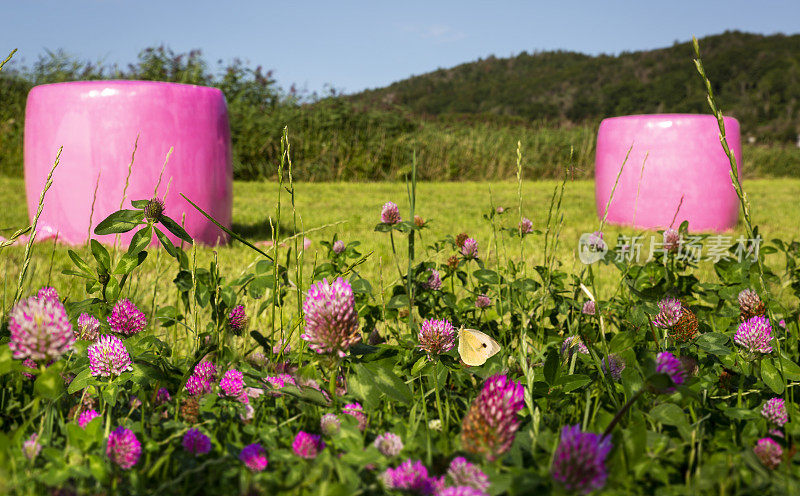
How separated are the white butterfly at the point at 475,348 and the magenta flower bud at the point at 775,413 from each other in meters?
0.47

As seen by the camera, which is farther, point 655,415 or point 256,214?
point 256,214

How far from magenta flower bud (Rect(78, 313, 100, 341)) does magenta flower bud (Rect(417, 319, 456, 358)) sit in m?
0.69

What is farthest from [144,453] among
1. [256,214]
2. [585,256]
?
[256,214]

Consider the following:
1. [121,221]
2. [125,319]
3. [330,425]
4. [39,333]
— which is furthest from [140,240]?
[330,425]

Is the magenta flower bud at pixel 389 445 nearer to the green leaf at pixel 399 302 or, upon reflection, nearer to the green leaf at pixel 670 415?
the green leaf at pixel 670 415

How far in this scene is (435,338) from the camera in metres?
1.16

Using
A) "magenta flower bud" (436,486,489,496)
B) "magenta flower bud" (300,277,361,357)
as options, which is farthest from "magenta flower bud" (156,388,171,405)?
"magenta flower bud" (436,486,489,496)

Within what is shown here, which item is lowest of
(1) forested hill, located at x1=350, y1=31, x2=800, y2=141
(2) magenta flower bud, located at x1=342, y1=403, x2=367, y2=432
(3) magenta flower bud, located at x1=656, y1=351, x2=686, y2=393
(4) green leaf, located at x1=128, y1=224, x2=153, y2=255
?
(2) magenta flower bud, located at x1=342, y1=403, x2=367, y2=432

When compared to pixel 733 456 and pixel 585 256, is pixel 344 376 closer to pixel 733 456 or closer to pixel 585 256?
pixel 733 456

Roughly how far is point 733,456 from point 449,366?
1.61ft

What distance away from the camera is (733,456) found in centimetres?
88

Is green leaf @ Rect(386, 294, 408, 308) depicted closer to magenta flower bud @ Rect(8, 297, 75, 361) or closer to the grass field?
the grass field

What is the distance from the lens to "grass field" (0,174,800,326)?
2.77 metres

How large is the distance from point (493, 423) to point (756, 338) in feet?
2.43
